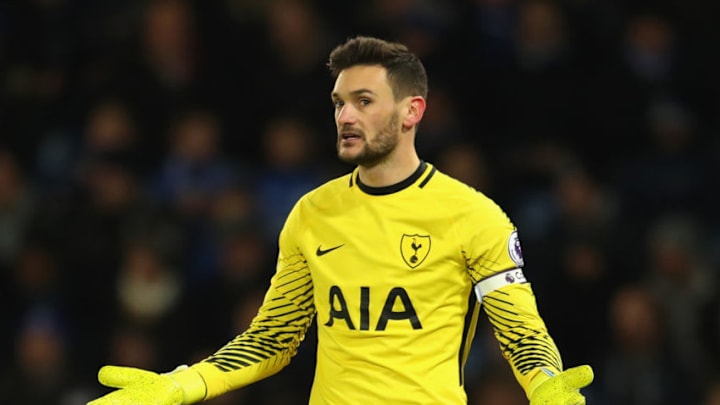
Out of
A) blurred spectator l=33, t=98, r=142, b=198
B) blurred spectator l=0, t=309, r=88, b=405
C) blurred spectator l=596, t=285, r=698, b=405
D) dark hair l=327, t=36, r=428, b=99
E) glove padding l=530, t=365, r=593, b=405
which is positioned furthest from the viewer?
blurred spectator l=33, t=98, r=142, b=198

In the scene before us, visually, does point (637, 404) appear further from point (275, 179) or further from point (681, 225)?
point (275, 179)

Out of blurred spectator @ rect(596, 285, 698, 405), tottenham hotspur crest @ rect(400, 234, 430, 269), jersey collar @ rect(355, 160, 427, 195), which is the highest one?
jersey collar @ rect(355, 160, 427, 195)

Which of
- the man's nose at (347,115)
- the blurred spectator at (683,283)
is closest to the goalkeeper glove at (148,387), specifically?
the man's nose at (347,115)

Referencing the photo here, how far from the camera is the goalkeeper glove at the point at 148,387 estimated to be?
4.13 metres

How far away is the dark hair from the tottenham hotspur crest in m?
0.44

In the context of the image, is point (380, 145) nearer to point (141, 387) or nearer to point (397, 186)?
point (397, 186)

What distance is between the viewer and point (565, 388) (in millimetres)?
3789

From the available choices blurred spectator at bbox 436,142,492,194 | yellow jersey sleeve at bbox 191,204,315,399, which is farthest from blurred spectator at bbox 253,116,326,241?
yellow jersey sleeve at bbox 191,204,315,399

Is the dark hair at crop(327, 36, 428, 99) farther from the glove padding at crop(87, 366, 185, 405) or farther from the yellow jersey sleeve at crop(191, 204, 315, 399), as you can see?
the glove padding at crop(87, 366, 185, 405)

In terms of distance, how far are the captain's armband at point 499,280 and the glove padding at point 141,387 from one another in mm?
986

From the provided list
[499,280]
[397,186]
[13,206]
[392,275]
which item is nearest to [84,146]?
[13,206]

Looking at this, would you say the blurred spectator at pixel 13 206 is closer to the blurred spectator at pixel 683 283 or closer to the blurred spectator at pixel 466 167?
the blurred spectator at pixel 466 167

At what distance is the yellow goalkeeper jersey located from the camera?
4.13 m

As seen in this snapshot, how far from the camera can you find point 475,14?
8.69m
